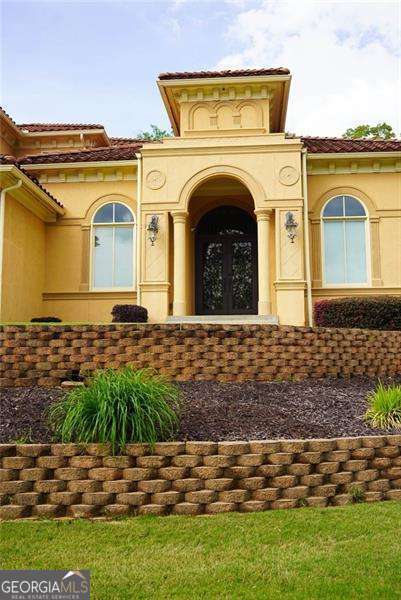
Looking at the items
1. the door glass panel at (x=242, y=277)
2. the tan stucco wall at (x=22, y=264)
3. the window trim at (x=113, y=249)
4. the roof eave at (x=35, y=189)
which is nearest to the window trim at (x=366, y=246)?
the door glass panel at (x=242, y=277)

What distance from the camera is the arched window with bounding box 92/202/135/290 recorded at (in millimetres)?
14367

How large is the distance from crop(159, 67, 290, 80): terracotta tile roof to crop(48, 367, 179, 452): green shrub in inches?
414

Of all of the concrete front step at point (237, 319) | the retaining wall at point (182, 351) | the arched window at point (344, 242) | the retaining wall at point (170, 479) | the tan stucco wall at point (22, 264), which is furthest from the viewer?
the arched window at point (344, 242)

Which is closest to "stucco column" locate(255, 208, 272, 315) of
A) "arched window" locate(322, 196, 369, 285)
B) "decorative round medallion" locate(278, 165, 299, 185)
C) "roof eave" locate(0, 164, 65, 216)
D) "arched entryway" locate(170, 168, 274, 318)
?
"decorative round medallion" locate(278, 165, 299, 185)

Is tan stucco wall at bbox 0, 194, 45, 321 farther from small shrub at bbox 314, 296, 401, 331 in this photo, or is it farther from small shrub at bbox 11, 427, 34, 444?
small shrub at bbox 314, 296, 401, 331

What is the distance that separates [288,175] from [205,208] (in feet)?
10.1

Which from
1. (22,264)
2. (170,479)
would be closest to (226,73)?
(22,264)

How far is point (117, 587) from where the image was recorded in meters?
3.61

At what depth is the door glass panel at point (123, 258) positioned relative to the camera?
14344 millimetres

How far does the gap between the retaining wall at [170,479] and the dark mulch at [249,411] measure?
597 millimetres

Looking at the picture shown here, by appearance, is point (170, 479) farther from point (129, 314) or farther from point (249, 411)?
point (129, 314)

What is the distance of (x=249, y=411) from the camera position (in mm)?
6871

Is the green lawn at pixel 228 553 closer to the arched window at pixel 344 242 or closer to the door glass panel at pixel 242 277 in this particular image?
the arched window at pixel 344 242

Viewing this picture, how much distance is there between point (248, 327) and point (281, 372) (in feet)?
3.21
